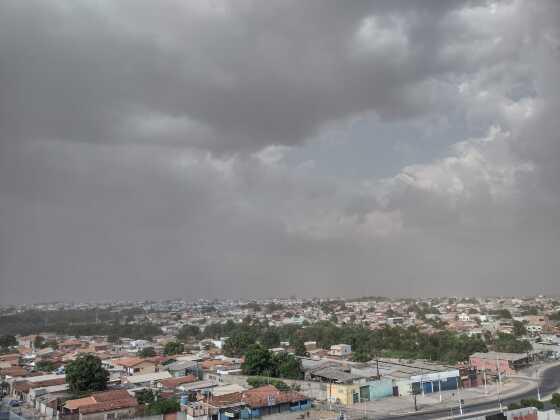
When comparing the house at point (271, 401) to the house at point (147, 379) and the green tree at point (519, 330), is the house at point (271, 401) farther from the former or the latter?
the green tree at point (519, 330)

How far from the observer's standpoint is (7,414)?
1664 centimetres

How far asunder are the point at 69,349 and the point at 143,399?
3376 centimetres

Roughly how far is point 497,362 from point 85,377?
100ft

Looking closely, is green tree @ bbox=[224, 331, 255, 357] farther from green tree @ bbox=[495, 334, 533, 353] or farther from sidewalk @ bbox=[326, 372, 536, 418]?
green tree @ bbox=[495, 334, 533, 353]

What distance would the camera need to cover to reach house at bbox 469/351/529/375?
3784cm

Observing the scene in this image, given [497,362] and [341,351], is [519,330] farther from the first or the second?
[341,351]

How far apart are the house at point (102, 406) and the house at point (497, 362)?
2671cm

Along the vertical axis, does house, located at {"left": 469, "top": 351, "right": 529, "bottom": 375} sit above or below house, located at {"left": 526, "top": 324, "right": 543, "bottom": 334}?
above

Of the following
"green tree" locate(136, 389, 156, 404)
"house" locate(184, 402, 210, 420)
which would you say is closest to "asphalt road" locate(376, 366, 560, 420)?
"house" locate(184, 402, 210, 420)

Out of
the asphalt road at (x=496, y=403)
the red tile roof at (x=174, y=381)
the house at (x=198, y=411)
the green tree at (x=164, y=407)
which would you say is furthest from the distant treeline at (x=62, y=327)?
the asphalt road at (x=496, y=403)

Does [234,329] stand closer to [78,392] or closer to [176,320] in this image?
[176,320]

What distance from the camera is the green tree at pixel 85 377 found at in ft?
93.1

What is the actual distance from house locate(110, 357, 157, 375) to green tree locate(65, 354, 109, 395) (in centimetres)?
774

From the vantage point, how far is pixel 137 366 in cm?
3759
